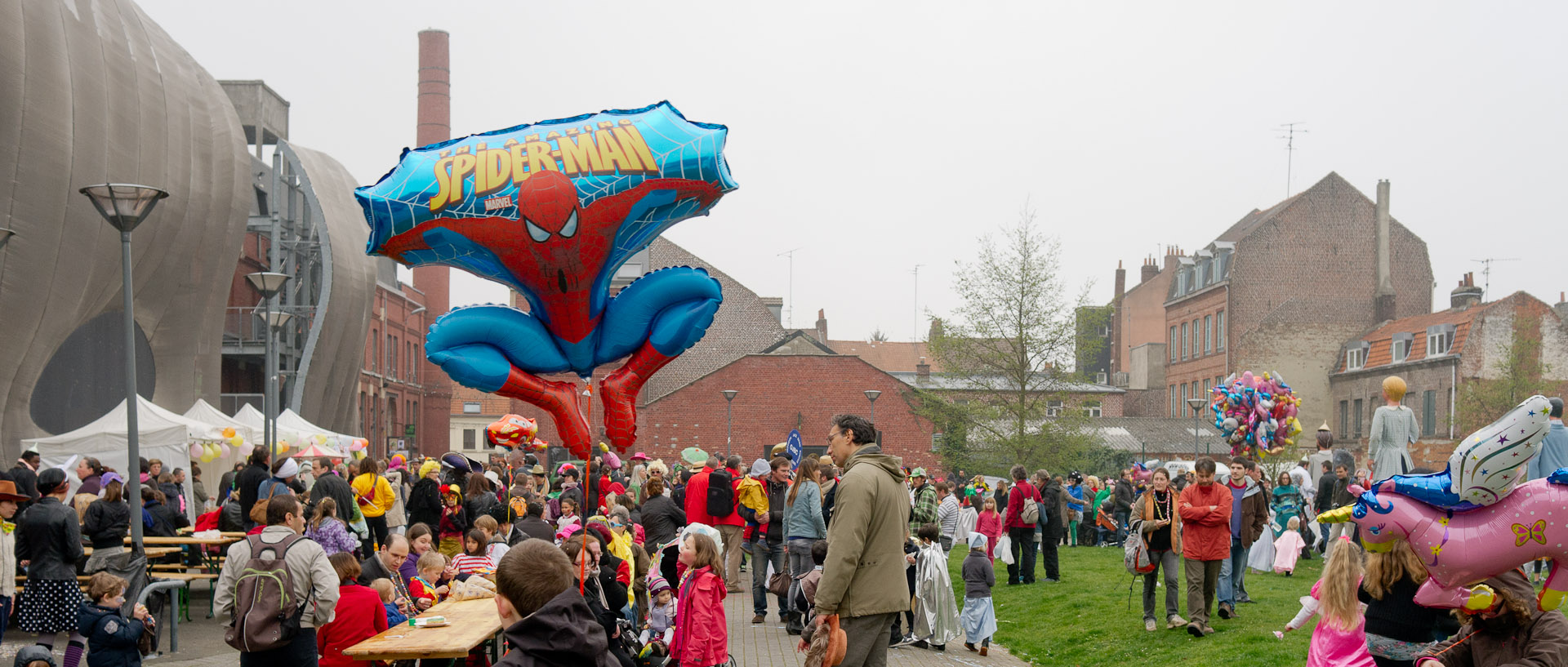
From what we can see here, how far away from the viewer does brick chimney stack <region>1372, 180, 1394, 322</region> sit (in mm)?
50719

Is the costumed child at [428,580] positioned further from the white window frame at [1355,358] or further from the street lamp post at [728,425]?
the white window frame at [1355,358]

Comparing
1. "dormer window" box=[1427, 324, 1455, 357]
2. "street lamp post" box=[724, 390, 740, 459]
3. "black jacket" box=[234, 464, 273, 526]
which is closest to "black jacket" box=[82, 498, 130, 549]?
"black jacket" box=[234, 464, 273, 526]

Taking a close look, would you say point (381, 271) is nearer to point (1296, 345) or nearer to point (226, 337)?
point (226, 337)

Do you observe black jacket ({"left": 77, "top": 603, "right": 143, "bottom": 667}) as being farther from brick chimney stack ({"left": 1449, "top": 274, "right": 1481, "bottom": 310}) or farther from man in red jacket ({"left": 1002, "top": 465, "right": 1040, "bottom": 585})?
brick chimney stack ({"left": 1449, "top": 274, "right": 1481, "bottom": 310})

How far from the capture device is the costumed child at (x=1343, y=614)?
247 inches

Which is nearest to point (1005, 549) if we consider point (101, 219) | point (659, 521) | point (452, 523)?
point (659, 521)

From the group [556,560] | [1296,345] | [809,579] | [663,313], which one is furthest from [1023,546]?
[1296,345]

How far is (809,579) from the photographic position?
9.96 meters

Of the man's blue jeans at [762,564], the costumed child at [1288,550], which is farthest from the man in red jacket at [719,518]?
the costumed child at [1288,550]

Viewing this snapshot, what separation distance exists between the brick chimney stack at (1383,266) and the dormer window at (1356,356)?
6.15ft

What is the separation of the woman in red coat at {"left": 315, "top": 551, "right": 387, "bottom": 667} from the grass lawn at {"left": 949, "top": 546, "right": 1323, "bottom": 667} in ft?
20.7

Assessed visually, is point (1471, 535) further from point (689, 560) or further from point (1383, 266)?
point (1383, 266)

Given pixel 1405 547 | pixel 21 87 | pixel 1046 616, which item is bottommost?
pixel 1046 616

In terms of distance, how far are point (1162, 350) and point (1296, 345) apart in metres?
13.9
